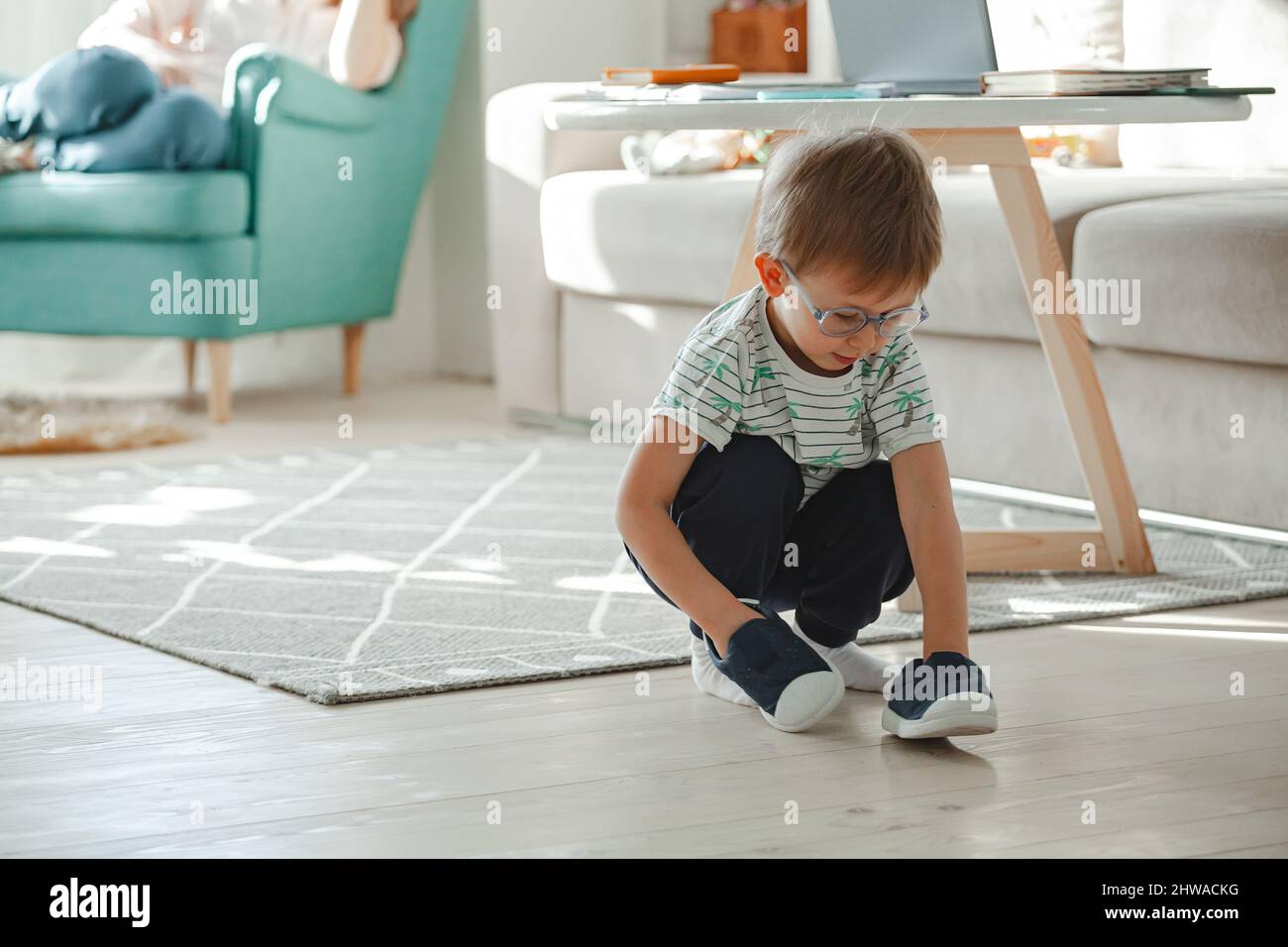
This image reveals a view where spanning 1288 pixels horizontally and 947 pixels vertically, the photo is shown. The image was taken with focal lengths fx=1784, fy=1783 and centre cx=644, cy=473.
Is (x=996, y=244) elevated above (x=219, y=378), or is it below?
above

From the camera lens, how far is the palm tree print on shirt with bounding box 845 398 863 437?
1476 millimetres

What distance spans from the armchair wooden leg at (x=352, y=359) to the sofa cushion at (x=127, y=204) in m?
0.63

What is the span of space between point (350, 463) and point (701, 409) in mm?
1618

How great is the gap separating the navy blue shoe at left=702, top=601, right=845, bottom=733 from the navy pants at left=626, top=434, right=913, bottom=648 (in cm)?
9

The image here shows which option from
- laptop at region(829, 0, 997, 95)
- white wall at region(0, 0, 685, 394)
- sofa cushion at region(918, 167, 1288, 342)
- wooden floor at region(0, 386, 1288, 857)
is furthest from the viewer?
white wall at region(0, 0, 685, 394)

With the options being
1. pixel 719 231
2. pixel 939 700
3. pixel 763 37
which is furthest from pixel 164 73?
pixel 939 700

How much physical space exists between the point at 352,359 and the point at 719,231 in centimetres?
147

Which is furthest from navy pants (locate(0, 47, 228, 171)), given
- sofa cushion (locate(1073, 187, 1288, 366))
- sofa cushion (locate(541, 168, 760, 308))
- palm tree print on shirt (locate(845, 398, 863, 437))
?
palm tree print on shirt (locate(845, 398, 863, 437))

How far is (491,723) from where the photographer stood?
1.46 metres

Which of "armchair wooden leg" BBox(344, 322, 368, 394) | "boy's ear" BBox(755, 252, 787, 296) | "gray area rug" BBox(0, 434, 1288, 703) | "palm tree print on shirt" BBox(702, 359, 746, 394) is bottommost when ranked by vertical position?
"armchair wooden leg" BBox(344, 322, 368, 394)

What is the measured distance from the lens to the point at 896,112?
1633 mm

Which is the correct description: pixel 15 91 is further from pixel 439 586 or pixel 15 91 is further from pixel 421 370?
pixel 439 586

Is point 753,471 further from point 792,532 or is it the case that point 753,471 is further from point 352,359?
point 352,359

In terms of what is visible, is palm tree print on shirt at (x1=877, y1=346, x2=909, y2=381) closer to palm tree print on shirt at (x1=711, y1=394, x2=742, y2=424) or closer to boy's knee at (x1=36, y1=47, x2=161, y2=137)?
palm tree print on shirt at (x1=711, y1=394, x2=742, y2=424)
